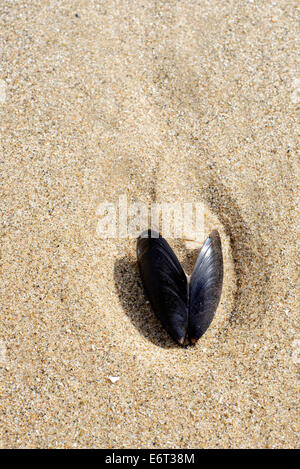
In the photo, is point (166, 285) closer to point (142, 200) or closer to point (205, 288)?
point (205, 288)

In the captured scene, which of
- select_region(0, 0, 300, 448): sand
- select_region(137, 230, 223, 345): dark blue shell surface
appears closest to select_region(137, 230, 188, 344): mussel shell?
select_region(137, 230, 223, 345): dark blue shell surface

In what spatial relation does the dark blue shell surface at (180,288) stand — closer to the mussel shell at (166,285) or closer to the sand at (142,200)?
the mussel shell at (166,285)

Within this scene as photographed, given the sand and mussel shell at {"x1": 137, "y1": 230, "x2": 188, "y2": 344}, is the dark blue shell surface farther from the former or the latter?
the sand

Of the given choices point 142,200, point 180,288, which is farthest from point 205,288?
point 142,200

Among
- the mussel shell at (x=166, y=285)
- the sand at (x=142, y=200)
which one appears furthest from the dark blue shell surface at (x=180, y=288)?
the sand at (x=142, y=200)
